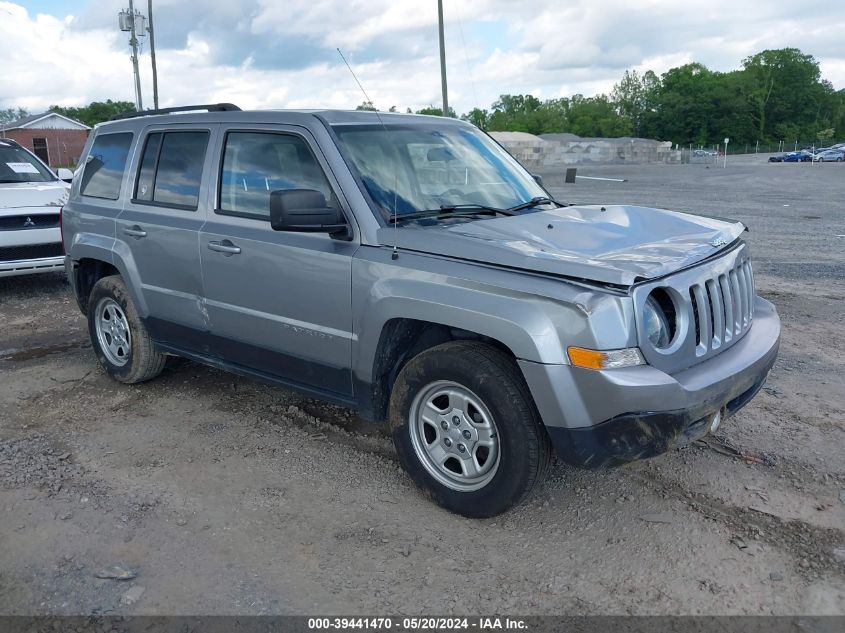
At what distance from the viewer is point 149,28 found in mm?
33781

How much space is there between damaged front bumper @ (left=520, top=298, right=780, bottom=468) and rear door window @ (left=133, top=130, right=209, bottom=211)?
2.67 metres

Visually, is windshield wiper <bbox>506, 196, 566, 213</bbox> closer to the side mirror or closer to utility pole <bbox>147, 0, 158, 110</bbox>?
the side mirror

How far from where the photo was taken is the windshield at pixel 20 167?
32.5ft

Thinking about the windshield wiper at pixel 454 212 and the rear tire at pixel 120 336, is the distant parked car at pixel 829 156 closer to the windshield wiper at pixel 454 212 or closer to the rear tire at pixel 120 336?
the windshield wiper at pixel 454 212

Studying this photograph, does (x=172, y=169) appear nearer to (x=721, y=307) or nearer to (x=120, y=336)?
(x=120, y=336)

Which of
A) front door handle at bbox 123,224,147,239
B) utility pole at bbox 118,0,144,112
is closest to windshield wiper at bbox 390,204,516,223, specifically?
front door handle at bbox 123,224,147,239

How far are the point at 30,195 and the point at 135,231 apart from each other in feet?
16.1

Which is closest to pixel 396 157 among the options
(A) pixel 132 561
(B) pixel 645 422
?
(B) pixel 645 422

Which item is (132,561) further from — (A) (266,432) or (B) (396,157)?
(B) (396,157)

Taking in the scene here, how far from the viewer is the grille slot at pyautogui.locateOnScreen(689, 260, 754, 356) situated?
3.45 metres

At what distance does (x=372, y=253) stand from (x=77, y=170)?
11.0ft

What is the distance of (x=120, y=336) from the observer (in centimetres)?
571

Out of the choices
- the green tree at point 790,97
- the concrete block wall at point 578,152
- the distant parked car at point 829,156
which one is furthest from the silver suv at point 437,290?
the green tree at point 790,97

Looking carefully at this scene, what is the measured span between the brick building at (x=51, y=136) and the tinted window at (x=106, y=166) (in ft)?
235
